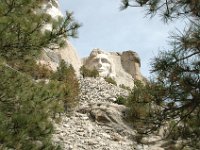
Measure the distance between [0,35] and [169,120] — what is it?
9.35ft

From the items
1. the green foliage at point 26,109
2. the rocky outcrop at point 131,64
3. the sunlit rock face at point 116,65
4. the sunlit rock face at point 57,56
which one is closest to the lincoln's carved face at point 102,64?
the sunlit rock face at point 116,65

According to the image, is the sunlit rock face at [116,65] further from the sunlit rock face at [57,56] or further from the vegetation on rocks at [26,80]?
the vegetation on rocks at [26,80]

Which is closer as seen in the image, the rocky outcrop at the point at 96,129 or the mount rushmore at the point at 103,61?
the rocky outcrop at the point at 96,129

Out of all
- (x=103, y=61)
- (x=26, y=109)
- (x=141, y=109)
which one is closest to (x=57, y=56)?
(x=103, y=61)

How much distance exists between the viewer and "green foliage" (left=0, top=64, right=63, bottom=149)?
7541mm

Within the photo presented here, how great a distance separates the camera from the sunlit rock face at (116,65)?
35.1 metres

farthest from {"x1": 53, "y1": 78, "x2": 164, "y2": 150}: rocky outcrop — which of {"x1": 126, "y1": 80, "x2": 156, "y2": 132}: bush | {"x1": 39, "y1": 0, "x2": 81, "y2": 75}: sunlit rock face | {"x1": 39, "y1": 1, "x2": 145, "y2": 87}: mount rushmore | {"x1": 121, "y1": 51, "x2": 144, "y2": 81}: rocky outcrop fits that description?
{"x1": 121, "y1": 51, "x2": 144, "y2": 81}: rocky outcrop

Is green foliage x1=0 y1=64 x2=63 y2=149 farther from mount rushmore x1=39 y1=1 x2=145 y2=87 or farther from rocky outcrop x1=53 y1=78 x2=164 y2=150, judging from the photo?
mount rushmore x1=39 y1=1 x2=145 y2=87

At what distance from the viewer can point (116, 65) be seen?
40.1 meters

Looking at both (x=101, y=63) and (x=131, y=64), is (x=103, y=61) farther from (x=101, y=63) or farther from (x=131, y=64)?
(x=131, y=64)

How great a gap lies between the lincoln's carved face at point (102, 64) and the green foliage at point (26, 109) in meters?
25.8

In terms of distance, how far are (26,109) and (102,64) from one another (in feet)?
89.2

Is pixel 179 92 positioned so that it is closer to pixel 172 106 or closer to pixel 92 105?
pixel 172 106

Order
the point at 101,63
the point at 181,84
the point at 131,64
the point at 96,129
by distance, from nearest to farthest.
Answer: the point at 181,84 < the point at 96,129 < the point at 101,63 < the point at 131,64
